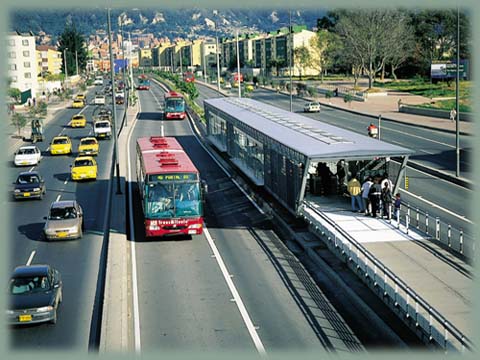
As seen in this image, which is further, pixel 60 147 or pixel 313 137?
pixel 60 147

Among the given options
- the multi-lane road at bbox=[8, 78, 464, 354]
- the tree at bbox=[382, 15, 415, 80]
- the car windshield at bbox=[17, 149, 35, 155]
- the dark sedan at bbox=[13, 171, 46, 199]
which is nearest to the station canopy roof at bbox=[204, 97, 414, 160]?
the multi-lane road at bbox=[8, 78, 464, 354]

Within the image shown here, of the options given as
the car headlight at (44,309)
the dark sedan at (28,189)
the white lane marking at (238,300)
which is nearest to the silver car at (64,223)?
the white lane marking at (238,300)

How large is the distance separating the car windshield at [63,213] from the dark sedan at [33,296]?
7870 millimetres

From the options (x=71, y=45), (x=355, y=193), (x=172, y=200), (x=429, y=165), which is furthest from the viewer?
(x=71, y=45)

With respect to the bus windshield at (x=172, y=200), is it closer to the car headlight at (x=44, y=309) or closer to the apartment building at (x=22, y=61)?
the car headlight at (x=44, y=309)

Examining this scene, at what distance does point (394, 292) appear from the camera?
1642 cm

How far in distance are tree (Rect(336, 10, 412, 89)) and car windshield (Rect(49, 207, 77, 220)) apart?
253ft

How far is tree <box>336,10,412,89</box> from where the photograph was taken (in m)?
100

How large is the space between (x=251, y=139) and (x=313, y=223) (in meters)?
11.7

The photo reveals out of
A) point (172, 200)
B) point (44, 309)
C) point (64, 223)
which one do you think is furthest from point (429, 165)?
point (44, 309)

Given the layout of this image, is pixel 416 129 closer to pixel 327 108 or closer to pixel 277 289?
pixel 327 108

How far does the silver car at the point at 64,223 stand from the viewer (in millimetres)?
26109

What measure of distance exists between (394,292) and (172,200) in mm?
10753

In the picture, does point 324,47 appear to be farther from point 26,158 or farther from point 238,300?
point 238,300
